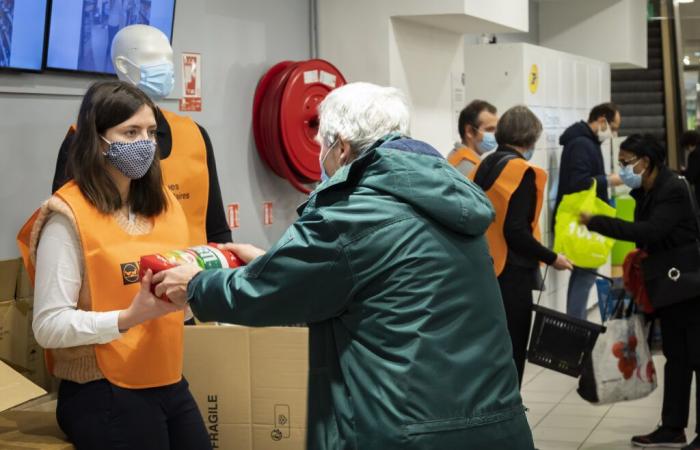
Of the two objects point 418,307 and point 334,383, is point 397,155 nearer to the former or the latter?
point 418,307

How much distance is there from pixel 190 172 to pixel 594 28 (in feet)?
26.6

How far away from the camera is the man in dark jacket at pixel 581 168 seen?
7.52m

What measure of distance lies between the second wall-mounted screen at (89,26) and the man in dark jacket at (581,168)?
13.7 ft

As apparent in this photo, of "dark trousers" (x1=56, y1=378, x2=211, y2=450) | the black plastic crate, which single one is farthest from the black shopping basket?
"dark trousers" (x1=56, y1=378, x2=211, y2=450)

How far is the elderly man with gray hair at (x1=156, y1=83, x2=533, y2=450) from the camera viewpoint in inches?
86.7

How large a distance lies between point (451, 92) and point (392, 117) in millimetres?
4456

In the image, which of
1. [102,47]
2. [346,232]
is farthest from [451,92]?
[346,232]

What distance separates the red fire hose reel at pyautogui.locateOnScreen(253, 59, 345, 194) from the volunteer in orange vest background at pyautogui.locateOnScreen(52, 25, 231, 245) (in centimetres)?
141

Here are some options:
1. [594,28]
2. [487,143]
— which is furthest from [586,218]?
[594,28]

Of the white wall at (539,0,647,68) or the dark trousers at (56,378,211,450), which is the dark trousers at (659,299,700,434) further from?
the white wall at (539,0,647,68)

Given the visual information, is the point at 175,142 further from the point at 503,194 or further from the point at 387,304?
the point at 503,194

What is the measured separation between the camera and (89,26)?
4039 millimetres

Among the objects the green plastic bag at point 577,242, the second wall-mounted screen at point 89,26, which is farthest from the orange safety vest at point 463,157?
the second wall-mounted screen at point 89,26

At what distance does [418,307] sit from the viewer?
7.24 feet
